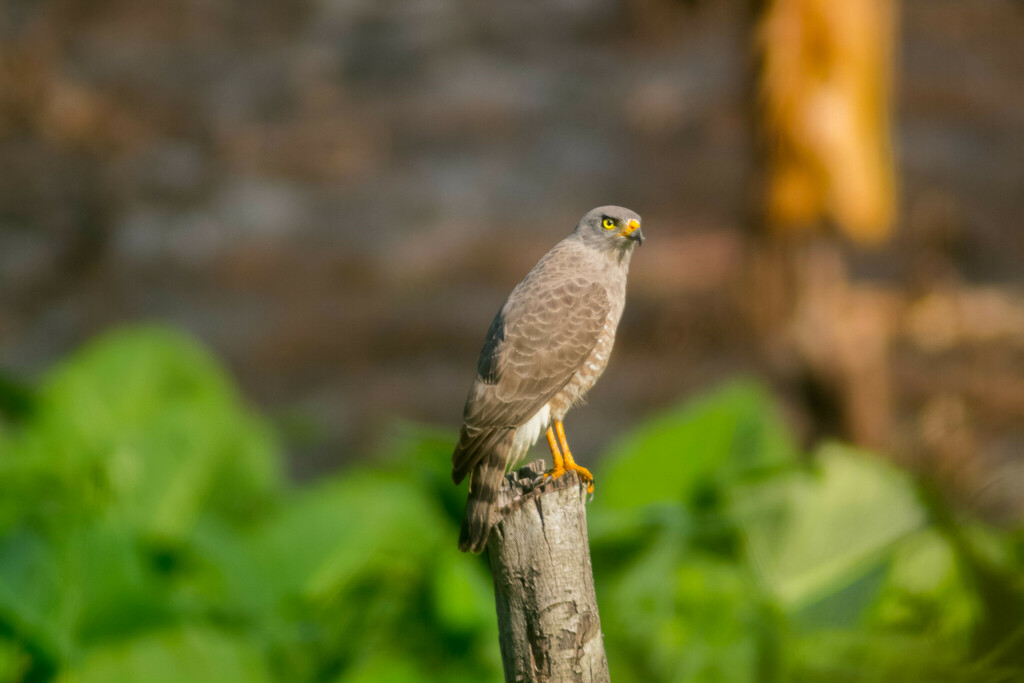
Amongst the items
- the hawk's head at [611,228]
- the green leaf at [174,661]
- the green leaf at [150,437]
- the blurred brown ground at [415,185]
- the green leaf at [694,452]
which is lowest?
the green leaf at [174,661]

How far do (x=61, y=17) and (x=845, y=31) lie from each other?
1323 cm

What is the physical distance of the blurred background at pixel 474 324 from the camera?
269cm

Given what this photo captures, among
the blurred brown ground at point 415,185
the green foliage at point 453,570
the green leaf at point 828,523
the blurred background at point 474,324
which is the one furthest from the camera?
the blurred brown ground at point 415,185

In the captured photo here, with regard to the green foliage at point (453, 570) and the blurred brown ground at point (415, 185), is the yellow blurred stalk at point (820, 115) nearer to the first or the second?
the green foliage at point (453, 570)

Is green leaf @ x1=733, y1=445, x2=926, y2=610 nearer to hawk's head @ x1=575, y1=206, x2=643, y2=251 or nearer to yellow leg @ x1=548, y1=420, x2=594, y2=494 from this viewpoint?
yellow leg @ x1=548, y1=420, x2=594, y2=494

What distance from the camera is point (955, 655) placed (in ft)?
5.65

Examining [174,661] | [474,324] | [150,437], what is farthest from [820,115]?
[474,324]

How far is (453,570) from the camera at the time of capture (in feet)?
9.18

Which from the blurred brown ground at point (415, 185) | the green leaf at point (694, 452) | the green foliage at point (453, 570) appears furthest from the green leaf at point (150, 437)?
the blurred brown ground at point (415, 185)

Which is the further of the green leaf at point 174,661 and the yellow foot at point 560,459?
the green leaf at point 174,661

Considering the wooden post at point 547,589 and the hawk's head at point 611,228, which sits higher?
the hawk's head at point 611,228

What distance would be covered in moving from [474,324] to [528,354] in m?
9.97

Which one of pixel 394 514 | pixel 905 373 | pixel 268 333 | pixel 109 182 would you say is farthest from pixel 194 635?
pixel 109 182

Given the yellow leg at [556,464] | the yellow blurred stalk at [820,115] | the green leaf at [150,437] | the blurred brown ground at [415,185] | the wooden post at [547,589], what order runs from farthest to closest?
the blurred brown ground at [415,185], the green leaf at [150,437], the yellow blurred stalk at [820,115], the yellow leg at [556,464], the wooden post at [547,589]
